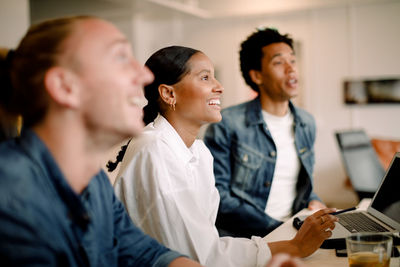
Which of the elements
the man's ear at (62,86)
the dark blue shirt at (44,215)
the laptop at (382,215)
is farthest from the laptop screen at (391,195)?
the man's ear at (62,86)

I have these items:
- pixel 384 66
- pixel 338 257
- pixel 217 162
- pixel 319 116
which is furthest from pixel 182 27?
pixel 338 257

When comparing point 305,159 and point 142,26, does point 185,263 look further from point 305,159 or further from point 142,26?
point 142,26

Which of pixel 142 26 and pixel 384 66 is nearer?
pixel 384 66

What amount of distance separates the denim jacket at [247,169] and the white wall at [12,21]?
1.97 metres

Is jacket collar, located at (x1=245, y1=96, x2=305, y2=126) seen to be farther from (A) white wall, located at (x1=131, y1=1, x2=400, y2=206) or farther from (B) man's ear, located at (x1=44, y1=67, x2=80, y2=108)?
(A) white wall, located at (x1=131, y1=1, x2=400, y2=206)

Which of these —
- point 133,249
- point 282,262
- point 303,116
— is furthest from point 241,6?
point 282,262

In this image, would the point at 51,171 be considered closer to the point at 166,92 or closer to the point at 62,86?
the point at 62,86

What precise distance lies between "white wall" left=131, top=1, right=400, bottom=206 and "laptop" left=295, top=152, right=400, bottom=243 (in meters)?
3.88

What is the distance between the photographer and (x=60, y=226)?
0.87 meters

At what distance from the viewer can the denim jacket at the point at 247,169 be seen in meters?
2.31

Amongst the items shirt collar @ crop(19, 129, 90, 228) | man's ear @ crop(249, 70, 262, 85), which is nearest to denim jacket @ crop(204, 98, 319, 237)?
man's ear @ crop(249, 70, 262, 85)

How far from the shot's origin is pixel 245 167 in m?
2.43

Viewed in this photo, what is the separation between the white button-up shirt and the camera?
50.6 inches

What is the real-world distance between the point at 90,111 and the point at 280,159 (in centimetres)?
172
